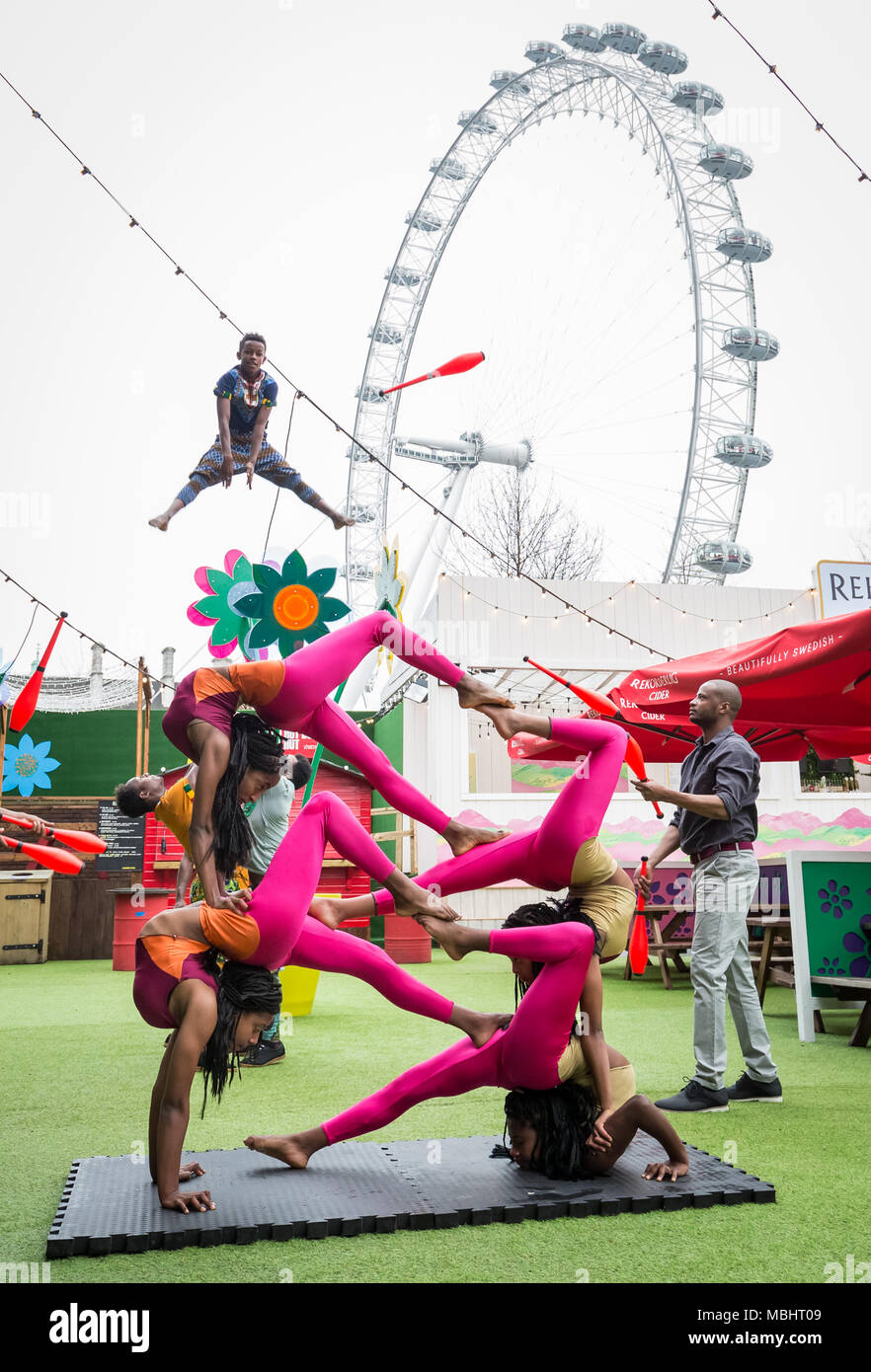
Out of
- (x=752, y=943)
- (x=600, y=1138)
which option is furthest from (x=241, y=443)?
(x=752, y=943)

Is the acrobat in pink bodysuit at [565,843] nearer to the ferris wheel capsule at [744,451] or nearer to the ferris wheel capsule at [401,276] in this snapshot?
the ferris wheel capsule at [401,276]

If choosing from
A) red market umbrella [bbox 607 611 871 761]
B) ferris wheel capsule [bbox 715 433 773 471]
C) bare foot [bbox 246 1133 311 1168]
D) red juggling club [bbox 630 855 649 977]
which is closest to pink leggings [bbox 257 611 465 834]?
bare foot [bbox 246 1133 311 1168]

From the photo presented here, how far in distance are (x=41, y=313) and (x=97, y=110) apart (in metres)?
0.89

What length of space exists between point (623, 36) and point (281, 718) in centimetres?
1496

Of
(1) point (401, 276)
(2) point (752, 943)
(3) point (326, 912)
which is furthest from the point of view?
(1) point (401, 276)

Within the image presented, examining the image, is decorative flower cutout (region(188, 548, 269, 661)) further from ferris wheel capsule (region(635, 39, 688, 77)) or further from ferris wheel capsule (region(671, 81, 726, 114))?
ferris wheel capsule (region(635, 39, 688, 77))

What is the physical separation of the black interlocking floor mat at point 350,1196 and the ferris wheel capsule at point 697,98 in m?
14.9

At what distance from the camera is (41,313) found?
4.45 meters

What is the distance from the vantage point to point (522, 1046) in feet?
8.72

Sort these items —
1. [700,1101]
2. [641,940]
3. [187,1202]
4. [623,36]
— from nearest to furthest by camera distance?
1. [187,1202]
2. [700,1101]
3. [641,940]
4. [623,36]

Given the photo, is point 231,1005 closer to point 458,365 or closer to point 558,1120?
point 558,1120

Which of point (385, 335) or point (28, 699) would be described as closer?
point (28, 699)

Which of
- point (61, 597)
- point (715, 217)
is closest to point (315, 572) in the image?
point (61, 597)

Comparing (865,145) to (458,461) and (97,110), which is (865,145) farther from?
(458,461)
